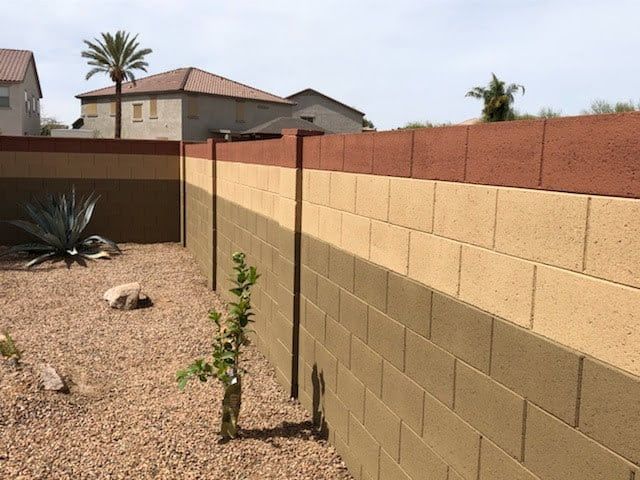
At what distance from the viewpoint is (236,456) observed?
4.70 meters

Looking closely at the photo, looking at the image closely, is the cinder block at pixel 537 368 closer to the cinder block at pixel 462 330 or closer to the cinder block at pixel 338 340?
the cinder block at pixel 462 330

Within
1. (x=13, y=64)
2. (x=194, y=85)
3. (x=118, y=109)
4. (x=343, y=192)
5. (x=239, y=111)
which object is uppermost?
(x=13, y=64)

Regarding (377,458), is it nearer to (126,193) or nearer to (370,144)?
(370,144)

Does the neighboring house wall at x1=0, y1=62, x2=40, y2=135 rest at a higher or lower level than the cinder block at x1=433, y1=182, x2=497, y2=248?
higher

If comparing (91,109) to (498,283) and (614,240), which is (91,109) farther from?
(614,240)

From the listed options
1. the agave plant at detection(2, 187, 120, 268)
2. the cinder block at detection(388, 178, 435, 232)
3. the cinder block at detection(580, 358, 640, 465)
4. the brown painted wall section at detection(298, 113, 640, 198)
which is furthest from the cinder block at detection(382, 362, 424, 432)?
the agave plant at detection(2, 187, 120, 268)

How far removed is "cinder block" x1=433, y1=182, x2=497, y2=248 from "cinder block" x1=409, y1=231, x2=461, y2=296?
0.19 ft

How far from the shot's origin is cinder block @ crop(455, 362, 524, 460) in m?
2.63

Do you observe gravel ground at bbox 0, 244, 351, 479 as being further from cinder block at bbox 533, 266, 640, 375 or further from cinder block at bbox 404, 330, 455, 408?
cinder block at bbox 533, 266, 640, 375

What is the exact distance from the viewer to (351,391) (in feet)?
14.5

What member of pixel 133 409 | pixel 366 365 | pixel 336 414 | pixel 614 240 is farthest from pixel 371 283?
pixel 133 409

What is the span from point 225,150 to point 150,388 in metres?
4.17

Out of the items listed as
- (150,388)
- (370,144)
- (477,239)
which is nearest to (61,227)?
(150,388)

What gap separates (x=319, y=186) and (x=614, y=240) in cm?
313
